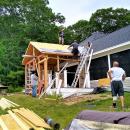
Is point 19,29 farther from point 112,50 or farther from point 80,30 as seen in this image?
point 112,50

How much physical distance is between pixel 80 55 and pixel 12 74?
35.3 feet

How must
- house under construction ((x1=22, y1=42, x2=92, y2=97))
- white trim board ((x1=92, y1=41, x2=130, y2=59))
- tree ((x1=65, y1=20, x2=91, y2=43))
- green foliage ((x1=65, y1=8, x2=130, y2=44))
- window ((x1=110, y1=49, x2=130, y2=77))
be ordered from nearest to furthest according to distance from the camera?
1. white trim board ((x1=92, y1=41, x2=130, y2=59))
2. window ((x1=110, y1=49, x2=130, y2=77))
3. house under construction ((x1=22, y1=42, x2=92, y2=97))
4. tree ((x1=65, y1=20, x2=91, y2=43))
5. green foliage ((x1=65, y1=8, x2=130, y2=44))

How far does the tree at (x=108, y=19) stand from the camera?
43.8 m

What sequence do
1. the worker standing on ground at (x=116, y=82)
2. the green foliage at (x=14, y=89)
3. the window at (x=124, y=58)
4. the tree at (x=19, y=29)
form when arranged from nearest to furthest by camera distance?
the worker standing on ground at (x=116, y=82) → the window at (x=124, y=58) → the green foliage at (x=14, y=89) → the tree at (x=19, y=29)

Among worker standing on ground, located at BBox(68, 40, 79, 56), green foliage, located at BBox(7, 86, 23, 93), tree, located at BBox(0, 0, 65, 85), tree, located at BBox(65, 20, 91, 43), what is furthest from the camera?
tree, located at BBox(65, 20, 91, 43)

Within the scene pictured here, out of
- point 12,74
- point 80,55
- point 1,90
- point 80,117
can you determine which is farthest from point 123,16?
point 80,117

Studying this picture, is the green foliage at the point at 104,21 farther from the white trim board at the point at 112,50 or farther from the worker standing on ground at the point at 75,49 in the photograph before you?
the white trim board at the point at 112,50

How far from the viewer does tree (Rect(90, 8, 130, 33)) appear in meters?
43.8

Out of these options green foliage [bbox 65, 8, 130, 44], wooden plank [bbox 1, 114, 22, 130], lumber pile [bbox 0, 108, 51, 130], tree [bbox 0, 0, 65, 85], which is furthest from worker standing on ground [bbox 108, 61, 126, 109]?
green foliage [bbox 65, 8, 130, 44]

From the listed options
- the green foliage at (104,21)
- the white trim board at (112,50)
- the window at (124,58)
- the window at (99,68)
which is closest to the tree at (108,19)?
the green foliage at (104,21)

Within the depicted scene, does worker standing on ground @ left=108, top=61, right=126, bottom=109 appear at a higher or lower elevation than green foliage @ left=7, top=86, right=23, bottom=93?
higher

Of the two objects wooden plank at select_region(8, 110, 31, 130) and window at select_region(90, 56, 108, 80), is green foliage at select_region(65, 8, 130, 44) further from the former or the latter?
wooden plank at select_region(8, 110, 31, 130)

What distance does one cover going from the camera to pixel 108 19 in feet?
146

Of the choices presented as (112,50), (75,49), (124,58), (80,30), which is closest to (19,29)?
(80,30)
